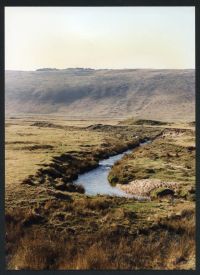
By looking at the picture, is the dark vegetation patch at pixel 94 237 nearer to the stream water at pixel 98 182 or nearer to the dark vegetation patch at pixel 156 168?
the stream water at pixel 98 182

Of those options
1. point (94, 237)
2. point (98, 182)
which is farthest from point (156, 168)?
point (94, 237)

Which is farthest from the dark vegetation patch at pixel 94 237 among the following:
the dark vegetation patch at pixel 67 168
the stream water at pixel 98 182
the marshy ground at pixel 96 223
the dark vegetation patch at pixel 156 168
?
the dark vegetation patch at pixel 156 168

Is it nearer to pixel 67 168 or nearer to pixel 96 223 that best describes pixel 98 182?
pixel 67 168

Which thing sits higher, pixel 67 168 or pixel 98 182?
pixel 67 168

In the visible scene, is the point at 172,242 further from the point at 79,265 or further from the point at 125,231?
the point at 79,265

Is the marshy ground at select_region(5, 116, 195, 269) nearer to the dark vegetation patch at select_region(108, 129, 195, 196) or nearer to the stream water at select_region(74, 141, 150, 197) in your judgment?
the dark vegetation patch at select_region(108, 129, 195, 196)

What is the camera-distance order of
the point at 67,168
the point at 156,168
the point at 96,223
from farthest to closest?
the point at 156,168, the point at 67,168, the point at 96,223

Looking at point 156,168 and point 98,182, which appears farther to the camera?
point 156,168

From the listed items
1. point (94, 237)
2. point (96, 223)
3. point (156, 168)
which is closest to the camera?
point (94, 237)

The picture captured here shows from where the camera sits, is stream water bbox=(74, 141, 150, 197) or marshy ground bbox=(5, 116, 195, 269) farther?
stream water bbox=(74, 141, 150, 197)

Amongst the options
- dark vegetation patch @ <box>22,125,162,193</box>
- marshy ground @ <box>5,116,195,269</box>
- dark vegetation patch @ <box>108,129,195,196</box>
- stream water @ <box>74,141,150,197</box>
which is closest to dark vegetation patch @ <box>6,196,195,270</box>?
marshy ground @ <box>5,116,195,269</box>

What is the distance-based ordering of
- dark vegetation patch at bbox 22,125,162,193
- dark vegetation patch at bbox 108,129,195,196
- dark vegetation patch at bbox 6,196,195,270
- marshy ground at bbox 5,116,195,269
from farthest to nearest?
dark vegetation patch at bbox 108,129,195,196
dark vegetation patch at bbox 22,125,162,193
marshy ground at bbox 5,116,195,269
dark vegetation patch at bbox 6,196,195,270

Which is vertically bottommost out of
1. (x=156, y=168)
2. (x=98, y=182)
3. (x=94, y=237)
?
(x=94, y=237)

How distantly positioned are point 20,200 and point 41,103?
15652 centimetres
